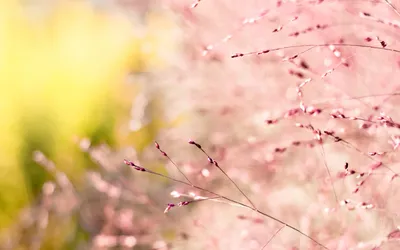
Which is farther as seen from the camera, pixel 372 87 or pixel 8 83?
pixel 8 83

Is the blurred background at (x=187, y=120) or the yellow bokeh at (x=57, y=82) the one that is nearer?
the blurred background at (x=187, y=120)

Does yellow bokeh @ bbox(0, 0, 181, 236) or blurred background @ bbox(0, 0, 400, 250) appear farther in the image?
yellow bokeh @ bbox(0, 0, 181, 236)

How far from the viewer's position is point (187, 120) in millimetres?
2047

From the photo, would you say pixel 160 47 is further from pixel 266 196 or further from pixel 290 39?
pixel 266 196

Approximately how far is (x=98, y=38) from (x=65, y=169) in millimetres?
691

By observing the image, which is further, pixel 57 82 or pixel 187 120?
pixel 57 82

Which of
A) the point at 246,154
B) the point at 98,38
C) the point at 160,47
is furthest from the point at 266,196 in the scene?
the point at 98,38

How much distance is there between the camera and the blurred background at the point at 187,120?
4.02 ft

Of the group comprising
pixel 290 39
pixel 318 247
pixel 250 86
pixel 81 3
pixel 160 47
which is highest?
pixel 81 3

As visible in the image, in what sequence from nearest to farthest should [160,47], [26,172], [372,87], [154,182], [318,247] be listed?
[318,247] < [372,87] < [160,47] < [154,182] < [26,172]

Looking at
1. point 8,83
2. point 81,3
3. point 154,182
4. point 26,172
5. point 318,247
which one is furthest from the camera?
point 81,3

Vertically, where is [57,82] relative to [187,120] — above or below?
above

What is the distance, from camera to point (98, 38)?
2.68 metres

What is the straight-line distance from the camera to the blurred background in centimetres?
123
